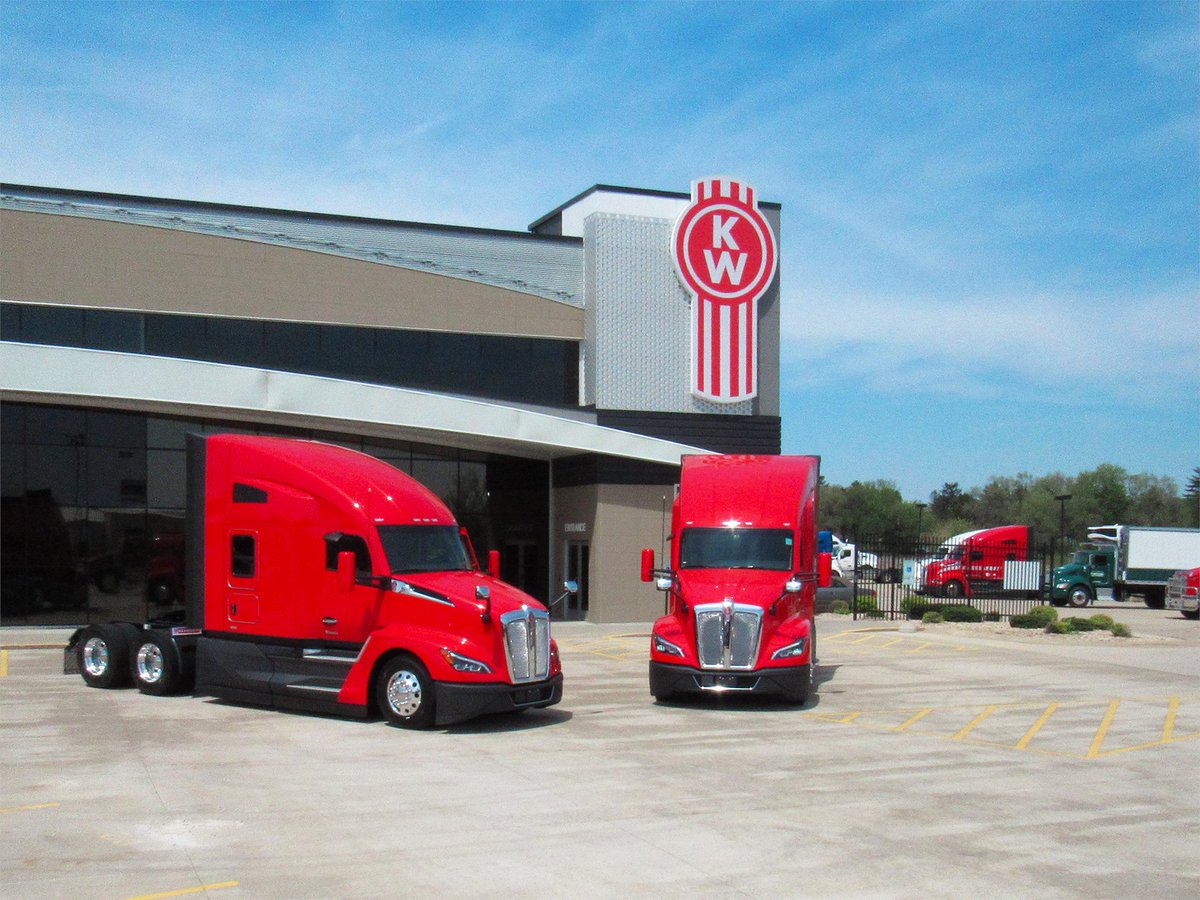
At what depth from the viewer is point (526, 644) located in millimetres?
14602

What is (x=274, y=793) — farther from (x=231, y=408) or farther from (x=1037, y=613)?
(x=1037, y=613)

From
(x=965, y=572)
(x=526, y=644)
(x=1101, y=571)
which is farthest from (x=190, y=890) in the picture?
(x=1101, y=571)

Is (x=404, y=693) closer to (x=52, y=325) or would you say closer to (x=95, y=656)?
(x=95, y=656)

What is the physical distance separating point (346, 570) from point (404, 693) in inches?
67.2

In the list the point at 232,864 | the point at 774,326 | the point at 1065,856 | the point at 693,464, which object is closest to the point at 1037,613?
the point at 774,326

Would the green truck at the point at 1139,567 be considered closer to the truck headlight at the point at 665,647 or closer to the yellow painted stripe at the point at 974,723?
the yellow painted stripe at the point at 974,723

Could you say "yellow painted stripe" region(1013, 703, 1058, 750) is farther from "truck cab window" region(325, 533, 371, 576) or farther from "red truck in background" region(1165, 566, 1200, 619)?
→ "red truck in background" region(1165, 566, 1200, 619)

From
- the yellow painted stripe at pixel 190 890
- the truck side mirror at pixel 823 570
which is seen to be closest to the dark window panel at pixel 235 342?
the truck side mirror at pixel 823 570

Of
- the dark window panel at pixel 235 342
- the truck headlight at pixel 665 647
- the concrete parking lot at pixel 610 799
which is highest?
the dark window panel at pixel 235 342

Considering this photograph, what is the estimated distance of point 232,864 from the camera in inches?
318

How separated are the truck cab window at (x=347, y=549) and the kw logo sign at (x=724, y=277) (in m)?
20.5

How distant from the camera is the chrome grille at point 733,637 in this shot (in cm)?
1609

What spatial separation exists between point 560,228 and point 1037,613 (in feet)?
57.5

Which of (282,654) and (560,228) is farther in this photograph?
(560,228)
